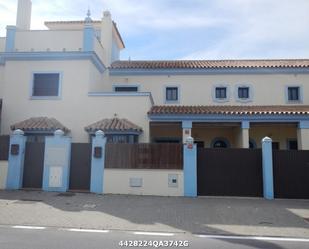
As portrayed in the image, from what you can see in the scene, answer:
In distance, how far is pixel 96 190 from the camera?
12992 mm

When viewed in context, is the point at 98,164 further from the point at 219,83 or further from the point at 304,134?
the point at 219,83

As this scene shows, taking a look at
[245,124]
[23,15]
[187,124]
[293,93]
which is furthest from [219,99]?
[23,15]

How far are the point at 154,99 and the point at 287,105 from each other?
841cm

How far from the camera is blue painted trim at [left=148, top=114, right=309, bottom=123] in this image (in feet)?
55.5

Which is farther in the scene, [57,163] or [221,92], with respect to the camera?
[221,92]

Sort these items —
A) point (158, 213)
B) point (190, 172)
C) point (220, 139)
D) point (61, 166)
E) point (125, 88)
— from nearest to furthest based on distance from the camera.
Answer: point (158, 213) → point (190, 172) → point (61, 166) → point (220, 139) → point (125, 88)

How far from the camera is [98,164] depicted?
1311cm

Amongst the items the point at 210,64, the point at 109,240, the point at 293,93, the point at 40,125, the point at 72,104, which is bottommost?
the point at 109,240

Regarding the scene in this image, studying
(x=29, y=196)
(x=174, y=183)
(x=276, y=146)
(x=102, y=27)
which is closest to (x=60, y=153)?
(x=29, y=196)

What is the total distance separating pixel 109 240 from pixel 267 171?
8.03 meters

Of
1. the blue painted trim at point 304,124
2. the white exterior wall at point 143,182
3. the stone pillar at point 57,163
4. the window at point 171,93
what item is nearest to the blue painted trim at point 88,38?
the window at point 171,93

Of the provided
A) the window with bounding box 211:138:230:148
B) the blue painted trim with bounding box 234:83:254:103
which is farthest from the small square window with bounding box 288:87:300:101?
the window with bounding box 211:138:230:148

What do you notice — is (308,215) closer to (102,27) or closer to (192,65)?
(192,65)

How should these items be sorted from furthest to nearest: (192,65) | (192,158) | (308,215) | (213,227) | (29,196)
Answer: (192,65) → (192,158) → (29,196) → (308,215) → (213,227)
